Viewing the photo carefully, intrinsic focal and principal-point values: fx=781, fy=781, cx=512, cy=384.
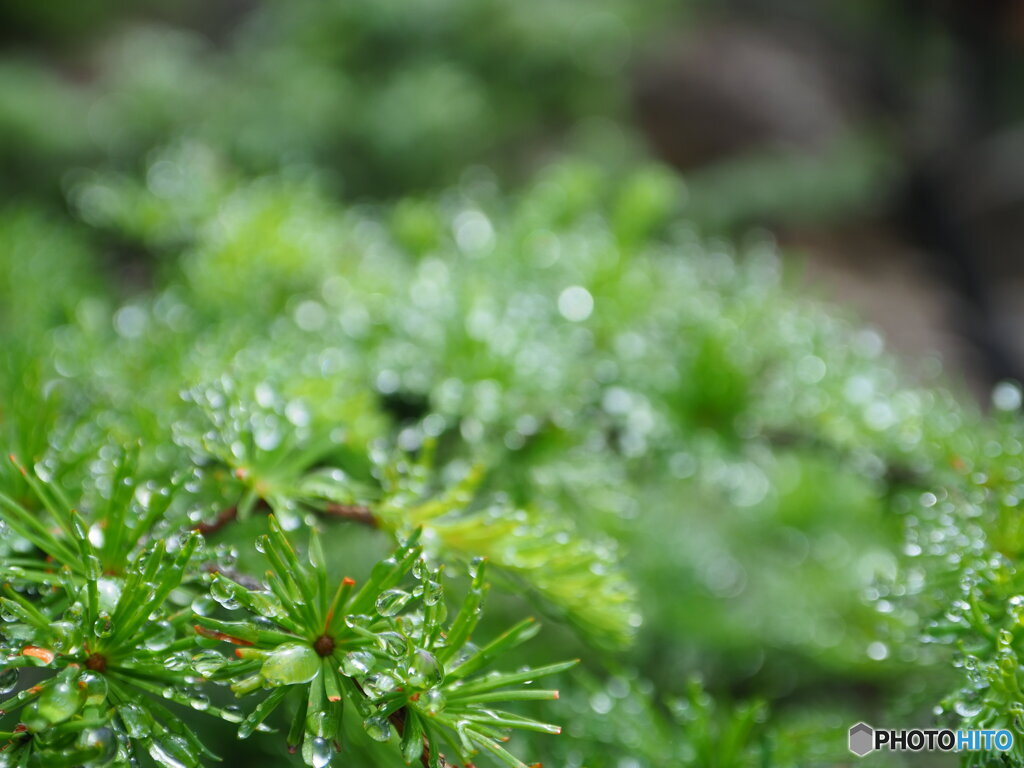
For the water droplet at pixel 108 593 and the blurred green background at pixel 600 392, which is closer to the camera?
the water droplet at pixel 108 593

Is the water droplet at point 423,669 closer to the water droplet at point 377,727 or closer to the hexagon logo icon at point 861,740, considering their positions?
the water droplet at point 377,727

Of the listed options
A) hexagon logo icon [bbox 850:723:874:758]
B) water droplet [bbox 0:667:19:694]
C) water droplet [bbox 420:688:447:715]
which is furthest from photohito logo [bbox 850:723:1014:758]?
water droplet [bbox 0:667:19:694]

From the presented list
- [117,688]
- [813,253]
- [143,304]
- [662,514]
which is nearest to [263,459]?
[117,688]

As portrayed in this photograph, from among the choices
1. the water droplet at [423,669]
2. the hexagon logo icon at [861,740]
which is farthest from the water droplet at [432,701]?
the hexagon logo icon at [861,740]

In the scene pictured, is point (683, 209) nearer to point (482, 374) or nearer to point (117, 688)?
point (482, 374)

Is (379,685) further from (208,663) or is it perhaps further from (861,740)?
(861,740)

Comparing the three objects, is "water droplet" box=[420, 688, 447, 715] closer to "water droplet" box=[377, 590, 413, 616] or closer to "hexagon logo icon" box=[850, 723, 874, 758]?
"water droplet" box=[377, 590, 413, 616]

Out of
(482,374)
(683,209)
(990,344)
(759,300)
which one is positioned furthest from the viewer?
(683,209)
